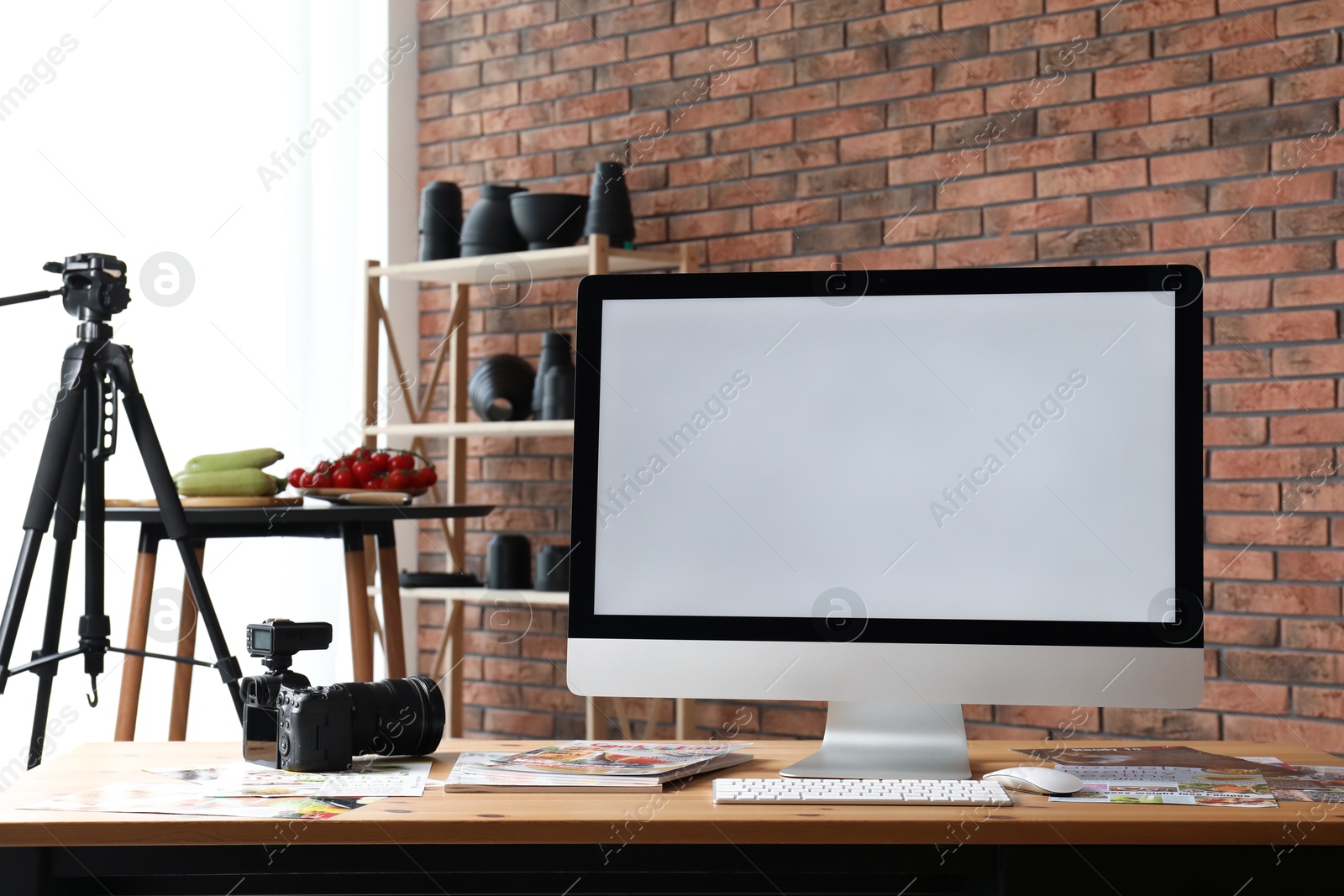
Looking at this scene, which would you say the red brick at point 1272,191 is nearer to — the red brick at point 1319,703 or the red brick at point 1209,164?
the red brick at point 1209,164

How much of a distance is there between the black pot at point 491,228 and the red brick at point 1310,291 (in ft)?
5.87

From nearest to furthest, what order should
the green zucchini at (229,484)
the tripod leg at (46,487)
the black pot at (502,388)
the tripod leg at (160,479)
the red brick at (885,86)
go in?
1. the tripod leg at (46,487)
2. the tripod leg at (160,479)
3. the green zucchini at (229,484)
4. the red brick at (885,86)
5. the black pot at (502,388)

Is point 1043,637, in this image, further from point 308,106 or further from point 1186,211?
point 308,106

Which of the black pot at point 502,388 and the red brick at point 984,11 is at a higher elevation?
the red brick at point 984,11

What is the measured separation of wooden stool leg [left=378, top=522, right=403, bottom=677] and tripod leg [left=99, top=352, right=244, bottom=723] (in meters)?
0.48

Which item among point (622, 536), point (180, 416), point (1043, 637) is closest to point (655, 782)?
point (622, 536)

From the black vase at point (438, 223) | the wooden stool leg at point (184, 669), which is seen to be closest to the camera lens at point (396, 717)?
the wooden stool leg at point (184, 669)

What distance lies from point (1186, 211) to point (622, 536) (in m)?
1.94

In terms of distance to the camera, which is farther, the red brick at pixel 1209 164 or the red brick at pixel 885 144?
the red brick at pixel 885 144

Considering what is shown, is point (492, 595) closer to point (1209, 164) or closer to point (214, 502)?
point (214, 502)

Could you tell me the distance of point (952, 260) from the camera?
10.2 ft

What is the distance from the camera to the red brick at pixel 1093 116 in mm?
2871

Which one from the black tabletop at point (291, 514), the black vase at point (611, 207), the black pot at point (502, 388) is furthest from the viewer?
the black pot at point (502, 388)

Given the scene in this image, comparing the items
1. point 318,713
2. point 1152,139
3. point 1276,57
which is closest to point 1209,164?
point 1152,139
